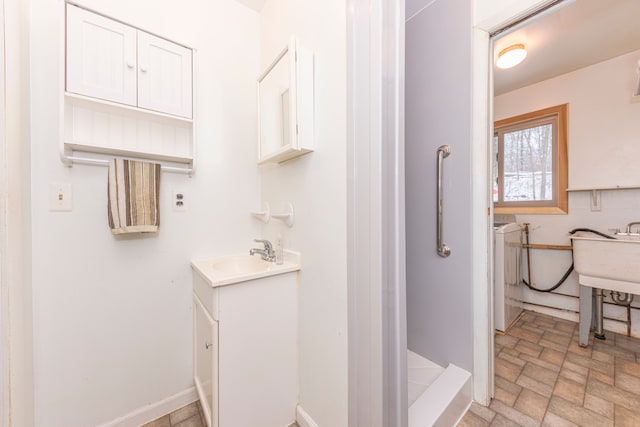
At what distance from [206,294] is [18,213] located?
0.76 metres

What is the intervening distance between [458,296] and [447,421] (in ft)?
1.95

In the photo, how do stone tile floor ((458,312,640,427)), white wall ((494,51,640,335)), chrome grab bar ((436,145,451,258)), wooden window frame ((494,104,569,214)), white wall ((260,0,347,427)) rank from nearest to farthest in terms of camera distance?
white wall ((260,0,347,427)), stone tile floor ((458,312,640,427)), chrome grab bar ((436,145,451,258)), white wall ((494,51,640,335)), wooden window frame ((494,104,569,214))

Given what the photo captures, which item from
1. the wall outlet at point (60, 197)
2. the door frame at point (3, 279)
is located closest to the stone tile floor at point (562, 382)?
the door frame at point (3, 279)

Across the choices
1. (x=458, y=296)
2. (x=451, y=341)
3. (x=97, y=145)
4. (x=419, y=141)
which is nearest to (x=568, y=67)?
(x=419, y=141)

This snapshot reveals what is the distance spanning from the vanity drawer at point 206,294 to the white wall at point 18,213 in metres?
0.59

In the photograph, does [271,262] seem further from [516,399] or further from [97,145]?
[516,399]

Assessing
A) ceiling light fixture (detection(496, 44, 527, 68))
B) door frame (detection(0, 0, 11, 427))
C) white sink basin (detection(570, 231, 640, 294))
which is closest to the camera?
door frame (detection(0, 0, 11, 427))

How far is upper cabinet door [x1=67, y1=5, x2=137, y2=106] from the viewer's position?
1015 mm

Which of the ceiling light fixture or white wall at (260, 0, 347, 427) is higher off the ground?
the ceiling light fixture

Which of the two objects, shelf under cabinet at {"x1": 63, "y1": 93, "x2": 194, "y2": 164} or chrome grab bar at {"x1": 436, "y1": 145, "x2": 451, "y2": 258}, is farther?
chrome grab bar at {"x1": 436, "y1": 145, "x2": 451, "y2": 258}

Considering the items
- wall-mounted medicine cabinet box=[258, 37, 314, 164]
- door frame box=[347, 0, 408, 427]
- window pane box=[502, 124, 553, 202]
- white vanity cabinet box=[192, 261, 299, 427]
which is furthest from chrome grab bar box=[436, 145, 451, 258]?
window pane box=[502, 124, 553, 202]

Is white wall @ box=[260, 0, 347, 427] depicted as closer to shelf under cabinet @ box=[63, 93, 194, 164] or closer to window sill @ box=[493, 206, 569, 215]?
shelf under cabinet @ box=[63, 93, 194, 164]

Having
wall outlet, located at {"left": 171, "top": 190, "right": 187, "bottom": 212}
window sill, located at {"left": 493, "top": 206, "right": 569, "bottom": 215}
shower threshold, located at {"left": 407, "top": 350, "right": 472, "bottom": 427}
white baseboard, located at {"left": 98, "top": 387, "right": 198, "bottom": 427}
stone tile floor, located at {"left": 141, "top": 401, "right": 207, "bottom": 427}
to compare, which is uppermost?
wall outlet, located at {"left": 171, "top": 190, "right": 187, "bottom": 212}

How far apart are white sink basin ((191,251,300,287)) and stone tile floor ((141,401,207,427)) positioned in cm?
78
